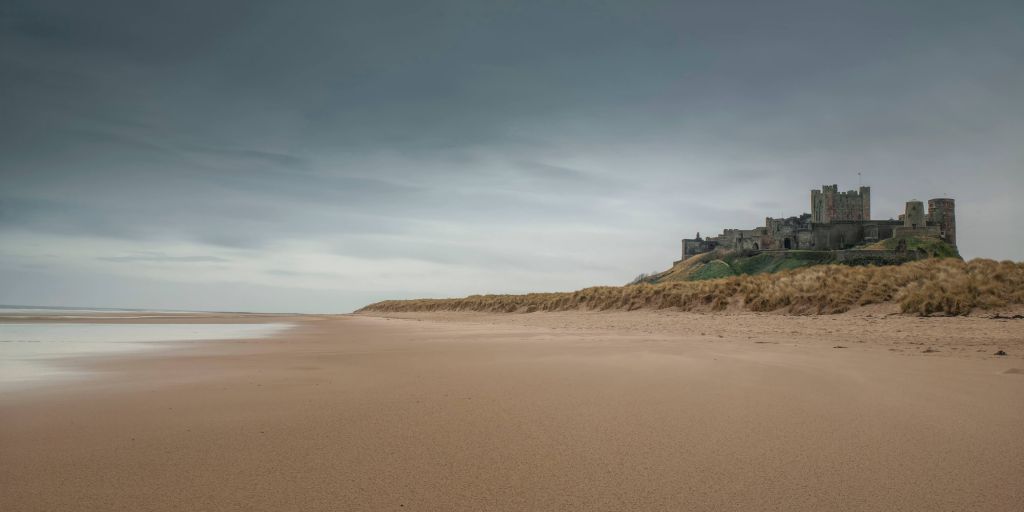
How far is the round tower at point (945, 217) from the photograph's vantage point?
3676 inches

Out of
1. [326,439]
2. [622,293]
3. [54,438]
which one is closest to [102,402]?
[54,438]

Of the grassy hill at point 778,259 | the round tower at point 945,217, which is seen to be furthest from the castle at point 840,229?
the grassy hill at point 778,259

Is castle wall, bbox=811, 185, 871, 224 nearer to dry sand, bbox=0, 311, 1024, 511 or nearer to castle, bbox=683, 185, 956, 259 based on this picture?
castle, bbox=683, 185, 956, 259

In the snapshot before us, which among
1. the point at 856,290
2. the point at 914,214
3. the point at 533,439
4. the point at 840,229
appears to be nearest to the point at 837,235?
the point at 840,229

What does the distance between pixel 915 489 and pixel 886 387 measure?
2112 mm

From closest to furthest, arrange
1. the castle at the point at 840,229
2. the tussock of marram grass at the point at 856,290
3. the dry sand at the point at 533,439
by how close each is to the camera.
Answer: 1. the dry sand at the point at 533,439
2. the tussock of marram grass at the point at 856,290
3. the castle at the point at 840,229

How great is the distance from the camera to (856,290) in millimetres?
12406

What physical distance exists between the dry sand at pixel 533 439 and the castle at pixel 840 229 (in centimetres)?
9199

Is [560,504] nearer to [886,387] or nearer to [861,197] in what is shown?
[886,387]

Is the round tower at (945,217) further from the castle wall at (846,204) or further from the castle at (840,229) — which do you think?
the castle wall at (846,204)

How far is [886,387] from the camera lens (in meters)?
3.55

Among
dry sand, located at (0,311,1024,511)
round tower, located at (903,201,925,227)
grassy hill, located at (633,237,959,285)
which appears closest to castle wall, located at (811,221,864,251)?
grassy hill, located at (633,237,959,285)

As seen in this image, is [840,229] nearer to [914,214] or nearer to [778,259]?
[914,214]

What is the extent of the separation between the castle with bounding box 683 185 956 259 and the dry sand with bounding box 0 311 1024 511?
3622 inches
